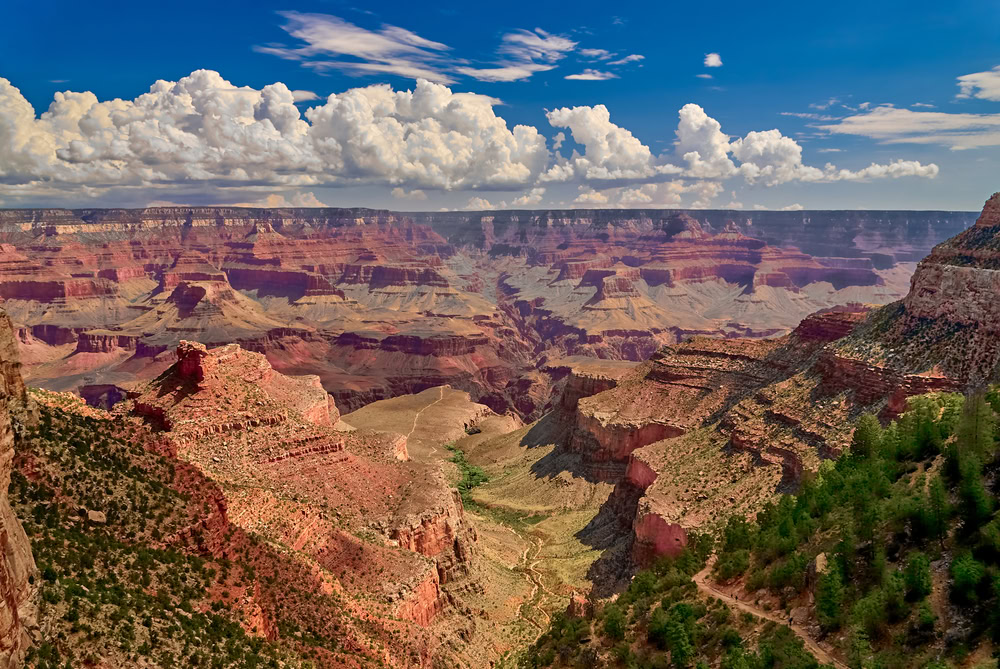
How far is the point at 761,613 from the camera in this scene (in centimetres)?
3156

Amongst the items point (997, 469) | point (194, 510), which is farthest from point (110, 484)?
point (997, 469)

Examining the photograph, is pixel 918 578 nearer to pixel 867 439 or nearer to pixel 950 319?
pixel 867 439

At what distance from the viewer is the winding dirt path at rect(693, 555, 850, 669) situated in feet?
86.0

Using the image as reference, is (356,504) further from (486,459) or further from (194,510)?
(486,459)

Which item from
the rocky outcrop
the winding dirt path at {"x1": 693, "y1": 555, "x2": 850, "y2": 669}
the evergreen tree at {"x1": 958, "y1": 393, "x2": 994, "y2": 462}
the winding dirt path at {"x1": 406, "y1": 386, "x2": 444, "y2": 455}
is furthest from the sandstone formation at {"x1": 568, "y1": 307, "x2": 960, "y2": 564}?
the rocky outcrop

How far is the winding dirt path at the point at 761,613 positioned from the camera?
2620cm

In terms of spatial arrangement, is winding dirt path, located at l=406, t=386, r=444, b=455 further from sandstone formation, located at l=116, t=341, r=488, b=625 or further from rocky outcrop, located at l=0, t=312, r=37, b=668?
rocky outcrop, located at l=0, t=312, r=37, b=668

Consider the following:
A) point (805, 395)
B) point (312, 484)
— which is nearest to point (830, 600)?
point (312, 484)

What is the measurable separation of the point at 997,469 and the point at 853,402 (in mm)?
34371

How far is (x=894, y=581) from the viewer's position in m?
26.5

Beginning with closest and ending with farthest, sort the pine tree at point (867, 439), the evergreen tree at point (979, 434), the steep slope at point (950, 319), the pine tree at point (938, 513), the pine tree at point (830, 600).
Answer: the pine tree at point (830, 600) → the pine tree at point (938, 513) → the evergreen tree at point (979, 434) → the pine tree at point (867, 439) → the steep slope at point (950, 319)

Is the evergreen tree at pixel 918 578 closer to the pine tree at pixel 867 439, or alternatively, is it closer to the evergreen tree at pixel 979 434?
the evergreen tree at pixel 979 434

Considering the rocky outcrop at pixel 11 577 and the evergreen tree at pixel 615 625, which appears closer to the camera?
the rocky outcrop at pixel 11 577

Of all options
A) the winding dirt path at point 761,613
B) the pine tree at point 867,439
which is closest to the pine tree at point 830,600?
the winding dirt path at point 761,613
